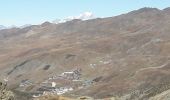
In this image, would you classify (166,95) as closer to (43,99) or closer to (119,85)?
(43,99)

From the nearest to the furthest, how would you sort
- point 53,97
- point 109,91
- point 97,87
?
point 53,97 → point 109,91 → point 97,87

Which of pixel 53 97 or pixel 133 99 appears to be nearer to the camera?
pixel 133 99

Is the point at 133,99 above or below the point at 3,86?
below

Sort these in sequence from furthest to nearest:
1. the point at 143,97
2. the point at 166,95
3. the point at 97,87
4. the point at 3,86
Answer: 1. the point at 97,87
2. the point at 143,97
3. the point at 3,86
4. the point at 166,95

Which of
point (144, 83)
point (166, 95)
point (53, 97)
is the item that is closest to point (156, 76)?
point (144, 83)

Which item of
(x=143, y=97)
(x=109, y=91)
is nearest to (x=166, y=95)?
(x=143, y=97)

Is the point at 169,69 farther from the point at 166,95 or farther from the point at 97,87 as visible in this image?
the point at 166,95

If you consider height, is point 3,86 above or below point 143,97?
above

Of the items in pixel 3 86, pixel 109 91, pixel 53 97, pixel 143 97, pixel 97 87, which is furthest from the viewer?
pixel 97 87

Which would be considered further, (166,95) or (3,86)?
(3,86)
